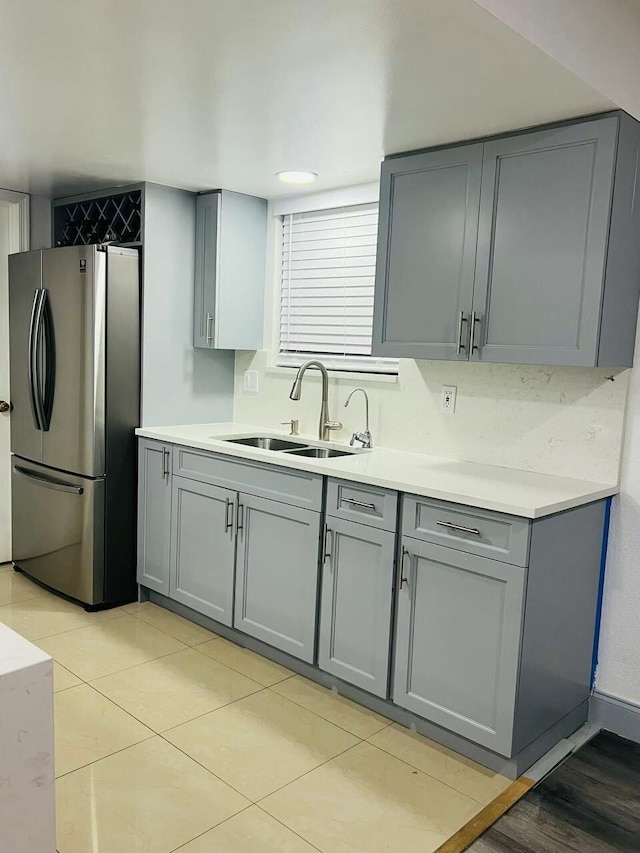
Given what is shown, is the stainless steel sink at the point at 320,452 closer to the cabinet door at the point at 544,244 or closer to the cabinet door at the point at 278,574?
the cabinet door at the point at 278,574

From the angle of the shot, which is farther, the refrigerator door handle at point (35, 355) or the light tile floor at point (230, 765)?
the refrigerator door handle at point (35, 355)

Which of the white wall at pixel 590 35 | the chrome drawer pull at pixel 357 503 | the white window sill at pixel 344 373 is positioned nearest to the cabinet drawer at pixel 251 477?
the chrome drawer pull at pixel 357 503

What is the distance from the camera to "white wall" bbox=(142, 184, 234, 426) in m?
3.55

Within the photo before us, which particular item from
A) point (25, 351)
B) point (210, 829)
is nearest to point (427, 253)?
point (210, 829)

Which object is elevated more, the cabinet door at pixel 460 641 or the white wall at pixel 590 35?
the white wall at pixel 590 35

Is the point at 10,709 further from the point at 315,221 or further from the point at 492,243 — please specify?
the point at 315,221

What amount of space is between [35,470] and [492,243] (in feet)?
Answer: 8.65

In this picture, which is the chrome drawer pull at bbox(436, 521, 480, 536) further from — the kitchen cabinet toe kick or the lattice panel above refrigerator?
the lattice panel above refrigerator

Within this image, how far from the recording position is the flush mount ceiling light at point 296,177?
3.19 metres

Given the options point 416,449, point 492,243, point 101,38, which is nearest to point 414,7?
point 101,38

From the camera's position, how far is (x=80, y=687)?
277 centimetres

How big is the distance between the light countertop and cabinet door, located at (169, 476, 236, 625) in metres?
0.23

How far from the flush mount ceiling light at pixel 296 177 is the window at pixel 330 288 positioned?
0.92 ft

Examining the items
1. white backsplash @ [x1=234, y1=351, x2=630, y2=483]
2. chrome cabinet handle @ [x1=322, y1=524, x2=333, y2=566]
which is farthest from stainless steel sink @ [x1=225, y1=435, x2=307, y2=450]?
chrome cabinet handle @ [x1=322, y1=524, x2=333, y2=566]
